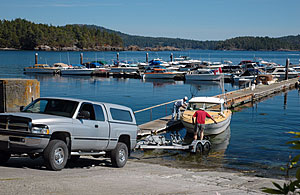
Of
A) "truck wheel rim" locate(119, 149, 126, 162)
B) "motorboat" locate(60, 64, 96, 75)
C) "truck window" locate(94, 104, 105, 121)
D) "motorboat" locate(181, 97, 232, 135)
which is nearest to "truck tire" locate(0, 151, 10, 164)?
"truck window" locate(94, 104, 105, 121)

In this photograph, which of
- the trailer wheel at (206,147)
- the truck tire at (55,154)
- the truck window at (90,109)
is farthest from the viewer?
the trailer wheel at (206,147)

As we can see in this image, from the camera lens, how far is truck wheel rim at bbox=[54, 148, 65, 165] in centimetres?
1089

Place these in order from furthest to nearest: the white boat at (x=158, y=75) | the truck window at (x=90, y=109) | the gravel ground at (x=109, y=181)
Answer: the white boat at (x=158, y=75), the truck window at (x=90, y=109), the gravel ground at (x=109, y=181)

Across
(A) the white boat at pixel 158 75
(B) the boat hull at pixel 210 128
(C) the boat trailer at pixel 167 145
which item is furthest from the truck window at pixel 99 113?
(A) the white boat at pixel 158 75

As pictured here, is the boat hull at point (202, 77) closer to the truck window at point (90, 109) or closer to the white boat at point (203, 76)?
the white boat at point (203, 76)

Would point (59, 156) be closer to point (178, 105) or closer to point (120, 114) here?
point (120, 114)

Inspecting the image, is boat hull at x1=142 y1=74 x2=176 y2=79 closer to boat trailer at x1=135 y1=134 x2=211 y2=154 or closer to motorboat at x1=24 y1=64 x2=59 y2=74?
motorboat at x1=24 y1=64 x2=59 y2=74

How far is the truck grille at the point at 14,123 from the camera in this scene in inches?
414

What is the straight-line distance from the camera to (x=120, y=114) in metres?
13.3

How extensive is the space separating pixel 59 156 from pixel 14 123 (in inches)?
58.2

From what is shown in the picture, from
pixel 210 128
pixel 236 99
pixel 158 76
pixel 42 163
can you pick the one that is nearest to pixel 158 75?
pixel 158 76

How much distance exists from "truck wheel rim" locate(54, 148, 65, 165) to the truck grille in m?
1.00

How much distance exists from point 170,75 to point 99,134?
6634 cm

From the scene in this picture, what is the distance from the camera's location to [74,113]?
38.3 ft
